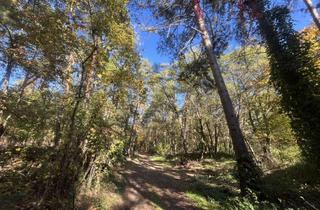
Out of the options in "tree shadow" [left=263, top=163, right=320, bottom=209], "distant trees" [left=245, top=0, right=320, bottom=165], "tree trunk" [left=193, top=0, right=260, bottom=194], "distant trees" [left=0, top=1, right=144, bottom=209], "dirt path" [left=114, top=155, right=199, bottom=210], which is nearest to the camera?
"distant trees" [left=0, top=1, right=144, bottom=209]

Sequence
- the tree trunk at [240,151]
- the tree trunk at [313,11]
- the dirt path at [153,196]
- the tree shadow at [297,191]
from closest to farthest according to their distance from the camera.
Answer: the tree shadow at [297,191] < the tree trunk at [240,151] < the dirt path at [153,196] < the tree trunk at [313,11]

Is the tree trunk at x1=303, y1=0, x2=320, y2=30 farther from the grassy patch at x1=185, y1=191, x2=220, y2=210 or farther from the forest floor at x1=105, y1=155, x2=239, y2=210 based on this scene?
the grassy patch at x1=185, y1=191, x2=220, y2=210

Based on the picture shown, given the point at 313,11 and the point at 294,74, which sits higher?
the point at 313,11

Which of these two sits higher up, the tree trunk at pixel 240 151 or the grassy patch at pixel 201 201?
the tree trunk at pixel 240 151

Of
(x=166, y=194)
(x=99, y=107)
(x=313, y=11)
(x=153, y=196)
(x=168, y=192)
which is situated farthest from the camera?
(x=313, y=11)

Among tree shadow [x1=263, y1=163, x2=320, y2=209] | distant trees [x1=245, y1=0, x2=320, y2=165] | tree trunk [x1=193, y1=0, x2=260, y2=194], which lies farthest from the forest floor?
distant trees [x1=245, y1=0, x2=320, y2=165]

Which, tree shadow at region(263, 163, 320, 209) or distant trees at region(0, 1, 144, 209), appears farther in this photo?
tree shadow at region(263, 163, 320, 209)

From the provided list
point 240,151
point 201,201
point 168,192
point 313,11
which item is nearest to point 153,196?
point 168,192

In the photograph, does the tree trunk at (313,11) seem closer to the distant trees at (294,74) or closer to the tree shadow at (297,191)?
the distant trees at (294,74)

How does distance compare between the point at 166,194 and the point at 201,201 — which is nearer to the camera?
the point at 201,201

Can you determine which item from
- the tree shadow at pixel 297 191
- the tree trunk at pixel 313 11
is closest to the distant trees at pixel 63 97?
the tree shadow at pixel 297 191

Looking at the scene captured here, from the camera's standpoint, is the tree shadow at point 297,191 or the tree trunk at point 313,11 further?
the tree trunk at point 313,11

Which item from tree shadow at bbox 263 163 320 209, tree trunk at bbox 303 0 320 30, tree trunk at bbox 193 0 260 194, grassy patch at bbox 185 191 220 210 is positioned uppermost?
tree trunk at bbox 303 0 320 30

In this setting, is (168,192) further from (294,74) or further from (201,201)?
(294,74)
